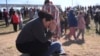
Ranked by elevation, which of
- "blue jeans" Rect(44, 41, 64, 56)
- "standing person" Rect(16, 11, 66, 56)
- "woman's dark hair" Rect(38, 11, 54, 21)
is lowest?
"blue jeans" Rect(44, 41, 64, 56)

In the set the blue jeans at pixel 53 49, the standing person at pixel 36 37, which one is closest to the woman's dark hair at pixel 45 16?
the standing person at pixel 36 37

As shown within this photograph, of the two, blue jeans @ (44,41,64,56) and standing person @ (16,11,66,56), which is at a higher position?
standing person @ (16,11,66,56)

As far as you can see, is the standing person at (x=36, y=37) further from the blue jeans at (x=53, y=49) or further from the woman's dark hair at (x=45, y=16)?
the blue jeans at (x=53, y=49)

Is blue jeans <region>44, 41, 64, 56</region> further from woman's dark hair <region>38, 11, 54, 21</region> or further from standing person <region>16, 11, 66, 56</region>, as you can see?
woman's dark hair <region>38, 11, 54, 21</region>

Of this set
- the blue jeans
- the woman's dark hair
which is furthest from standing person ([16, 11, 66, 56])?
the blue jeans

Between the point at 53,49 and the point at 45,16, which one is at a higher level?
the point at 45,16

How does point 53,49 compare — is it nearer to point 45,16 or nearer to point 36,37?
point 36,37

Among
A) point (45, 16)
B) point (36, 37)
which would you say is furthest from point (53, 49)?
point (45, 16)

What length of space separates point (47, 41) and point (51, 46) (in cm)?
54

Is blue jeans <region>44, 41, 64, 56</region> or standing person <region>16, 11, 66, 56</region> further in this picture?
blue jeans <region>44, 41, 64, 56</region>

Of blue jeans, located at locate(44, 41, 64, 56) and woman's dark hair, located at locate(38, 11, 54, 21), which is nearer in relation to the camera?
woman's dark hair, located at locate(38, 11, 54, 21)

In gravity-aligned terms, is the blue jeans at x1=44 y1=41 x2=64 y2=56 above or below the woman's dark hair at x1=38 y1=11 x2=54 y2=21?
below

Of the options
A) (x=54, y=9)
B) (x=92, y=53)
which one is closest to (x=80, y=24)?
(x=92, y=53)

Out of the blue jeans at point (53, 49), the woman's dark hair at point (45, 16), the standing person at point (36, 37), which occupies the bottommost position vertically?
the blue jeans at point (53, 49)
